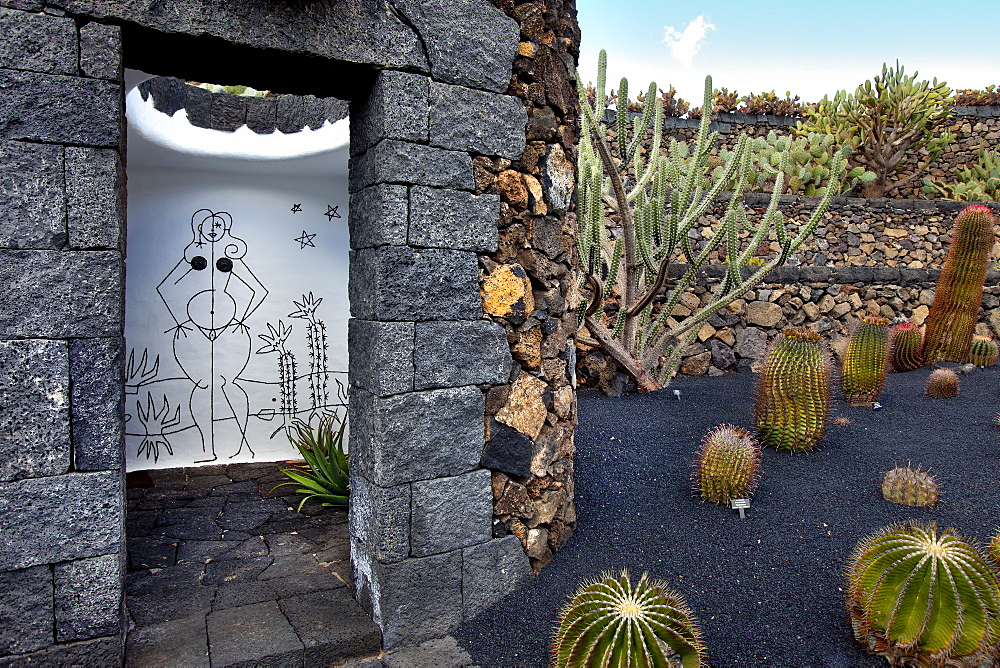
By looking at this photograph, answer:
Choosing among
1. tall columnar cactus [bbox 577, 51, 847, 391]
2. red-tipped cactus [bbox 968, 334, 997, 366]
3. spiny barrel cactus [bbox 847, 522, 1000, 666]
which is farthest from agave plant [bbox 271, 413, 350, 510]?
red-tipped cactus [bbox 968, 334, 997, 366]

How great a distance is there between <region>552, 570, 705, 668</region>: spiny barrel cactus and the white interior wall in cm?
317

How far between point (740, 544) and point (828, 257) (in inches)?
248

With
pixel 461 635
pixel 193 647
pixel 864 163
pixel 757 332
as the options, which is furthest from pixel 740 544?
pixel 864 163

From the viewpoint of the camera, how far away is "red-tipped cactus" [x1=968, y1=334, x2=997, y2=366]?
610 cm

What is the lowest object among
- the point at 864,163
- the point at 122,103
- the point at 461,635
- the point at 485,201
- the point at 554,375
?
the point at 461,635

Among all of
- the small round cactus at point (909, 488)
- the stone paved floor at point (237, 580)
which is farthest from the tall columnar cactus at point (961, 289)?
the stone paved floor at point (237, 580)

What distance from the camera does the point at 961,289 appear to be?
5953 mm

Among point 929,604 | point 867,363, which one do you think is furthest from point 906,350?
point 929,604

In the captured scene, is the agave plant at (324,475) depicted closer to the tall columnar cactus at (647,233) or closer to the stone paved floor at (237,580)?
the stone paved floor at (237,580)

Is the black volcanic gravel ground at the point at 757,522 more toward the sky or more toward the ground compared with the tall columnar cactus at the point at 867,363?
more toward the ground

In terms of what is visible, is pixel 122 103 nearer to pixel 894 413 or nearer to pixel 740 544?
pixel 740 544

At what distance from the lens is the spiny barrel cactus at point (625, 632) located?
2.15 m

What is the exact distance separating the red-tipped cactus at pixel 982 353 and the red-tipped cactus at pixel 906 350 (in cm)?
47

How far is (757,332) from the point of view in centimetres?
703
